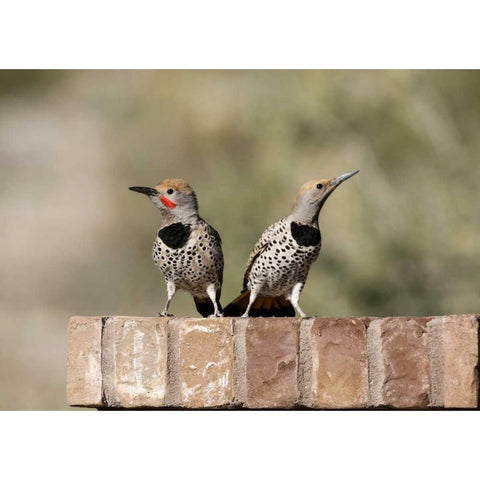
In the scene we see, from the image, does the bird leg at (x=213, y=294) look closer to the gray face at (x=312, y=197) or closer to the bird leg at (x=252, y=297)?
the bird leg at (x=252, y=297)

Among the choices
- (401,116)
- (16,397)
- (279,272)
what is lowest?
(16,397)

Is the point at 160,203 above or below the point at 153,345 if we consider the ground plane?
above

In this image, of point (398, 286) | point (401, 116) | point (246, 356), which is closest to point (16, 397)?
point (398, 286)

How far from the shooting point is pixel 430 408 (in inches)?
140

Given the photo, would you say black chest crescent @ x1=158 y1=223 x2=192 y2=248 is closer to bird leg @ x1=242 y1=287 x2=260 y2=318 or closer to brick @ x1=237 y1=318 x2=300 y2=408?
bird leg @ x1=242 y1=287 x2=260 y2=318

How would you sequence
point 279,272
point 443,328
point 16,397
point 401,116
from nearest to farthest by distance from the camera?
1. point 443,328
2. point 279,272
3. point 16,397
4. point 401,116

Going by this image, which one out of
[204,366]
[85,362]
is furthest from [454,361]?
[85,362]

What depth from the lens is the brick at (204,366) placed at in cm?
357

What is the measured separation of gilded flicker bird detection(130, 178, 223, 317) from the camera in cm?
386

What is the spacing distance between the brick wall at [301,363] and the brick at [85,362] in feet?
0.24

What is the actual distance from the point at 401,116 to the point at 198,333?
3.89 meters

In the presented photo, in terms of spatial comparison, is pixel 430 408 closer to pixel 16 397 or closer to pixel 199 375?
pixel 199 375

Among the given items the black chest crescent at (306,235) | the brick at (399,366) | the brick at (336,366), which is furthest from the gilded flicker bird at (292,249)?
the brick at (399,366)

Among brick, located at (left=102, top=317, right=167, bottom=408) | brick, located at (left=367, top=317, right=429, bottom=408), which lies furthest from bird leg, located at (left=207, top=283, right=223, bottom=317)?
brick, located at (left=367, top=317, right=429, bottom=408)
